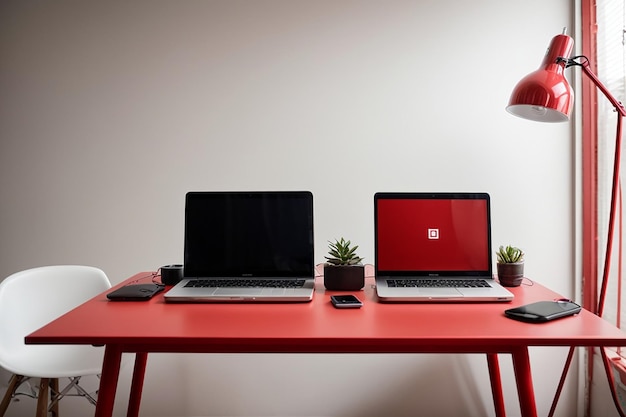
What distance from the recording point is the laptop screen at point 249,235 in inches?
71.2

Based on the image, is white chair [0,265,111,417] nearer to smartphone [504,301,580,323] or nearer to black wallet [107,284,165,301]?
black wallet [107,284,165,301]

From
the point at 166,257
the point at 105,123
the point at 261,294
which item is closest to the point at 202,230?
the point at 261,294

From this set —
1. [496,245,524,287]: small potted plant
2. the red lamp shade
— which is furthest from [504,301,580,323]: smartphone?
the red lamp shade

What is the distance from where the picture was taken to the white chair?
187 centimetres

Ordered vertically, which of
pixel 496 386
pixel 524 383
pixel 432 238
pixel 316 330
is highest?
pixel 432 238

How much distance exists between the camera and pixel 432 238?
71.6 inches

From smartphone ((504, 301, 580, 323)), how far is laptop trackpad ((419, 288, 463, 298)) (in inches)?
7.8

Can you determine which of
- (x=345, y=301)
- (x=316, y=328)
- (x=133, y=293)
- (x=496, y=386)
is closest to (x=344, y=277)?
(x=345, y=301)

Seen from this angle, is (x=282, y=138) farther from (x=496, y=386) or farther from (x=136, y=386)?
(x=496, y=386)

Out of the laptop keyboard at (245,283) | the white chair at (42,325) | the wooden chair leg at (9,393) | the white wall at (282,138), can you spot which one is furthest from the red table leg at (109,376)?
the white wall at (282,138)

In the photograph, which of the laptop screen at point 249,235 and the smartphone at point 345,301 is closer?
the smartphone at point 345,301

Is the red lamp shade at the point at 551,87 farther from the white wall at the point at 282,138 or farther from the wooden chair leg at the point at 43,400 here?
the wooden chair leg at the point at 43,400

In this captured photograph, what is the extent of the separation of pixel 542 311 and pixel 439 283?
16.1 inches

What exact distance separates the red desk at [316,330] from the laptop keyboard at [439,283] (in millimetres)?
156
